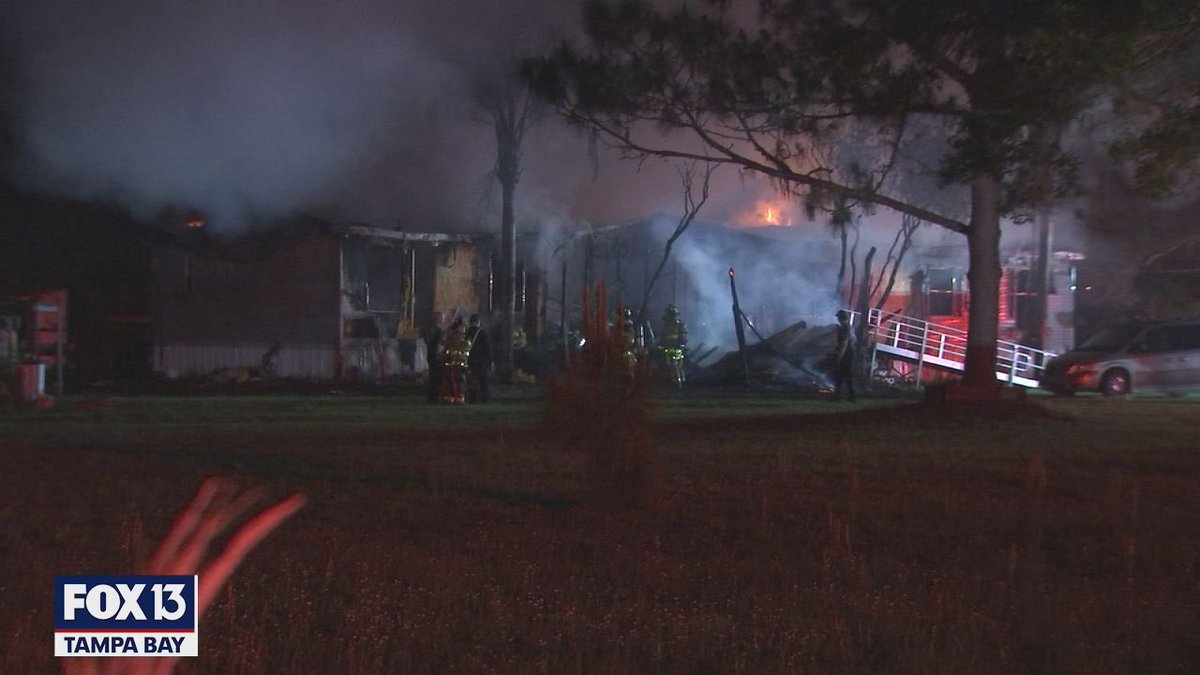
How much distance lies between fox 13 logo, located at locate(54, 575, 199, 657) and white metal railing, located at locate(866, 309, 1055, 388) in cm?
2716

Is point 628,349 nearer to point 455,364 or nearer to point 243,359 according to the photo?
point 455,364

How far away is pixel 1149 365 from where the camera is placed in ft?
82.7

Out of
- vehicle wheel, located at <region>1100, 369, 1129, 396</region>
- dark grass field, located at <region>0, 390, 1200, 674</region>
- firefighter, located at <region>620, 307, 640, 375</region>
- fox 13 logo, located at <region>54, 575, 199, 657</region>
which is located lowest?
dark grass field, located at <region>0, 390, 1200, 674</region>

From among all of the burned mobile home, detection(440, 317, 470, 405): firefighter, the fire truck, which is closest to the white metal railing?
the burned mobile home

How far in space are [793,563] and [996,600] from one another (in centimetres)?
133

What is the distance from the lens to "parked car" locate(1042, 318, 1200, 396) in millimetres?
25156

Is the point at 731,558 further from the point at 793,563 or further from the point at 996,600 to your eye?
the point at 996,600

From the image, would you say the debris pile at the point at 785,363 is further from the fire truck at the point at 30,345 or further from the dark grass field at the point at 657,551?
the fire truck at the point at 30,345

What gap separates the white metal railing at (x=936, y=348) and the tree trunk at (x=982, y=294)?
39.7 feet

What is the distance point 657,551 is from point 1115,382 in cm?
2009

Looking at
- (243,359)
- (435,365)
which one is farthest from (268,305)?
(435,365)

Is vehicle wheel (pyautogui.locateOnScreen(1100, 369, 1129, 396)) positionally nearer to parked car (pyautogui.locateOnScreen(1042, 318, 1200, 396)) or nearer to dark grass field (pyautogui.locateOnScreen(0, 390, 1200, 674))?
parked car (pyautogui.locateOnScreen(1042, 318, 1200, 396))

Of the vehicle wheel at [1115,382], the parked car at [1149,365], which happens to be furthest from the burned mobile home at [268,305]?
the vehicle wheel at [1115,382]

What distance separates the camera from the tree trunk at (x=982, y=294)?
1702cm
